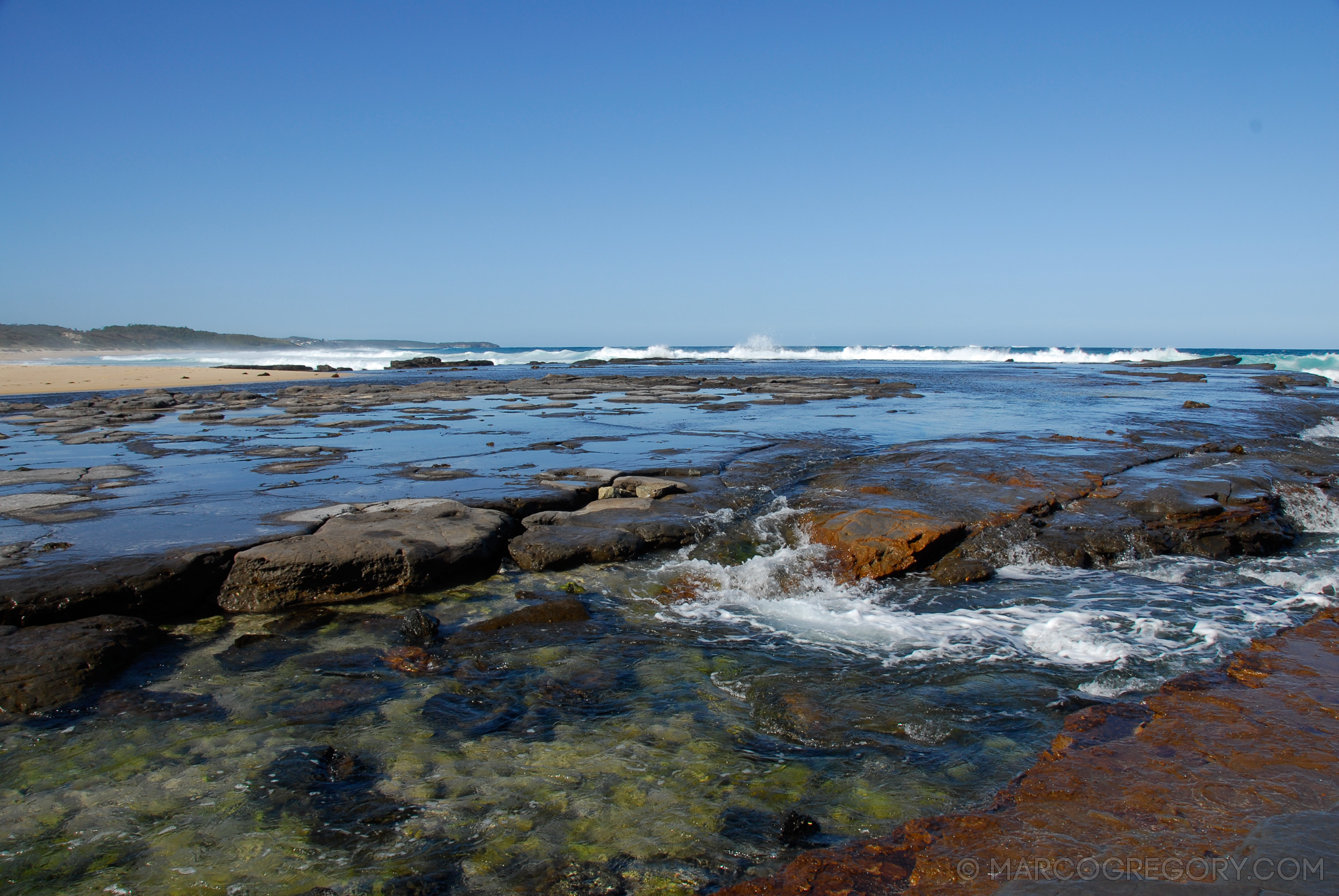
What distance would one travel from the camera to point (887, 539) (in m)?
6.18

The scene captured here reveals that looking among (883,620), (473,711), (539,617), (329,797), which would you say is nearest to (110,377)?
(539,617)

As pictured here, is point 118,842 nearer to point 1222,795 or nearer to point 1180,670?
point 1222,795

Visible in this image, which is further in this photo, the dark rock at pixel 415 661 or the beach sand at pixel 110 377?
the beach sand at pixel 110 377

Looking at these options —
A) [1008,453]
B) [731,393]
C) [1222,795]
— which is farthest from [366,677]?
[731,393]

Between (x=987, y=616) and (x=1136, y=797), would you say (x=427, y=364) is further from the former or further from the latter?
(x=1136, y=797)

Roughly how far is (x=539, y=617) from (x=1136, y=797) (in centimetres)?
354

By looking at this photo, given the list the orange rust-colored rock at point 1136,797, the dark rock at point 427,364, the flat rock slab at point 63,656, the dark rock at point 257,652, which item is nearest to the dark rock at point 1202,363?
the dark rock at point 427,364

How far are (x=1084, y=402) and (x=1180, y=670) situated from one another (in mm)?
18512

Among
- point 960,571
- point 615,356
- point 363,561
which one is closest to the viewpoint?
point 363,561

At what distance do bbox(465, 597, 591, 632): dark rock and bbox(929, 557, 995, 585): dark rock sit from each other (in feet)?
9.81

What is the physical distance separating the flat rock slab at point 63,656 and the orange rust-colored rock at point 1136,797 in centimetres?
379

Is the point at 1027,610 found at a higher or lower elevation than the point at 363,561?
lower

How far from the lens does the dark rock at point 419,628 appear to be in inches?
181

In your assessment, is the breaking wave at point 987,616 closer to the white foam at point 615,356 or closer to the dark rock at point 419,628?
the dark rock at point 419,628
